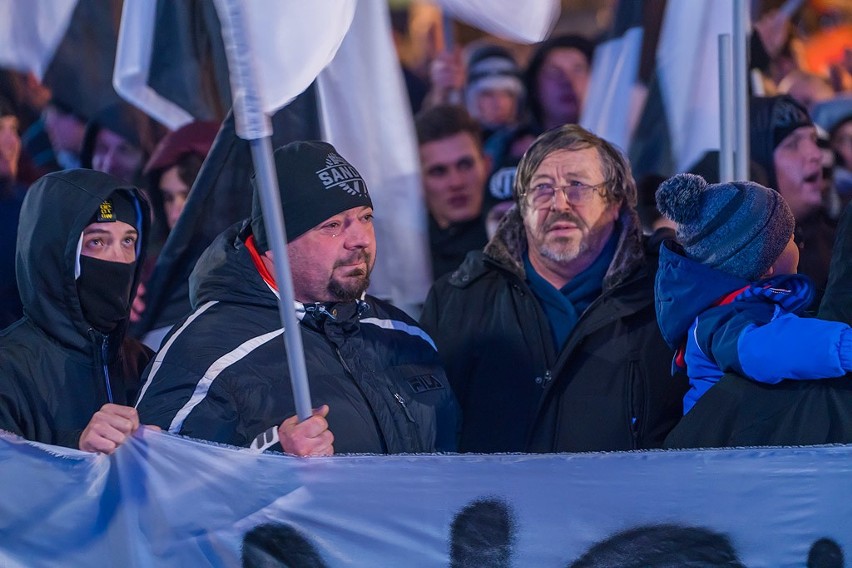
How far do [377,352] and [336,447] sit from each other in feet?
1.28

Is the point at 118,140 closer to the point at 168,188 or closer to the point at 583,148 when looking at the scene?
the point at 168,188

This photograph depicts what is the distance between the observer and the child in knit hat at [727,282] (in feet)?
8.87

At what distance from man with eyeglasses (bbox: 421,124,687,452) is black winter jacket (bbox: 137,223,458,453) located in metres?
0.30

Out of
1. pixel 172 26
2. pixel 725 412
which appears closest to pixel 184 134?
pixel 172 26

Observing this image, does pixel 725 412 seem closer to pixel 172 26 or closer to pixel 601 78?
pixel 601 78

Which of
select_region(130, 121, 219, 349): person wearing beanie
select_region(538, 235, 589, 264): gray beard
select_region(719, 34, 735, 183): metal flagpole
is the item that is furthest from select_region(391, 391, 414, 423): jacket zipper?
select_region(130, 121, 219, 349): person wearing beanie

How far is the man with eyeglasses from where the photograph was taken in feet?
11.7

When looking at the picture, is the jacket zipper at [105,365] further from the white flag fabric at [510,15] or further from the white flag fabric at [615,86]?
the white flag fabric at [615,86]

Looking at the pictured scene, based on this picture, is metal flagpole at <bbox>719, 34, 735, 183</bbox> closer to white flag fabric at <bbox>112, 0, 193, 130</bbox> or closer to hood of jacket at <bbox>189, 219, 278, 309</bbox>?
hood of jacket at <bbox>189, 219, 278, 309</bbox>

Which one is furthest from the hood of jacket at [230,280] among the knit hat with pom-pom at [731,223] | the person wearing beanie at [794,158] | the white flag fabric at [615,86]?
the person wearing beanie at [794,158]

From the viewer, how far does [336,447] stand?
302 cm

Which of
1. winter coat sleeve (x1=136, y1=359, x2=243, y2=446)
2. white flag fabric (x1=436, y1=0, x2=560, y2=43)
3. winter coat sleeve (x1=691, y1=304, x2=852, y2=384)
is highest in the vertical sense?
white flag fabric (x1=436, y1=0, x2=560, y2=43)

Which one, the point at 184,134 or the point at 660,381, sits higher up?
the point at 184,134

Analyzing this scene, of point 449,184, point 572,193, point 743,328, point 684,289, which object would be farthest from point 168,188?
point 743,328
